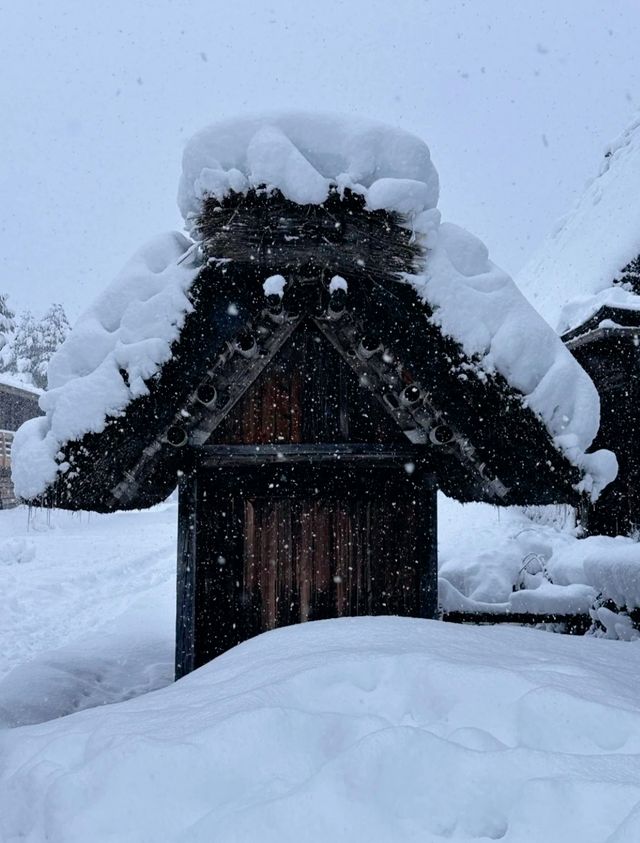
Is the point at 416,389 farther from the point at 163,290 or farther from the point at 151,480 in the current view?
the point at 151,480

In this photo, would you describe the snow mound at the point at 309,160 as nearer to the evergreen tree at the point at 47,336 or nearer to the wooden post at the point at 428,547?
the wooden post at the point at 428,547

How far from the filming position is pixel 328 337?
4977mm

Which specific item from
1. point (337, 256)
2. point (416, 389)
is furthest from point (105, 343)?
point (416, 389)

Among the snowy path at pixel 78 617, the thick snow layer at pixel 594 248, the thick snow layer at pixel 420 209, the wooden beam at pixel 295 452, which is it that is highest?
the thick snow layer at pixel 594 248

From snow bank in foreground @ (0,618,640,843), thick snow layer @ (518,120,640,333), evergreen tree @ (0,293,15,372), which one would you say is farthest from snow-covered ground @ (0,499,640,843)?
evergreen tree @ (0,293,15,372)

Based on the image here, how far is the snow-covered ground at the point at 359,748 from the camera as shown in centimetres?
172

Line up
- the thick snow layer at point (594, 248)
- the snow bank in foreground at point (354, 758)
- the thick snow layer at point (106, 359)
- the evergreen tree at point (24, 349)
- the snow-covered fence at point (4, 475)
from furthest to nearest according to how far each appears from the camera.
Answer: the evergreen tree at point (24, 349) → the snow-covered fence at point (4, 475) → the thick snow layer at point (594, 248) → the thick snow layer at point (106, 359) → the snow bank in foreground at point (354, 758)

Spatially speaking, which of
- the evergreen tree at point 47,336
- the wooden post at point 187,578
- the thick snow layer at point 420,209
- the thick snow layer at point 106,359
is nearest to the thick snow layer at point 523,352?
the thick snow layer at point 420,209

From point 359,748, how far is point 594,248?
13.8 metres

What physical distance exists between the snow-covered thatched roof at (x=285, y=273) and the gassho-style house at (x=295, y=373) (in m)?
0.01

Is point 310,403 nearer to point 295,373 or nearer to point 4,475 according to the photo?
point 295,373

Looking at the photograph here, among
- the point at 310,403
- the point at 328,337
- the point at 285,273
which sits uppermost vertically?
the point at 285,273

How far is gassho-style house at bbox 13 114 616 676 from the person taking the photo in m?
4.48

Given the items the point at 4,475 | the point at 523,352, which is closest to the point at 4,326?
the point at 4,475
